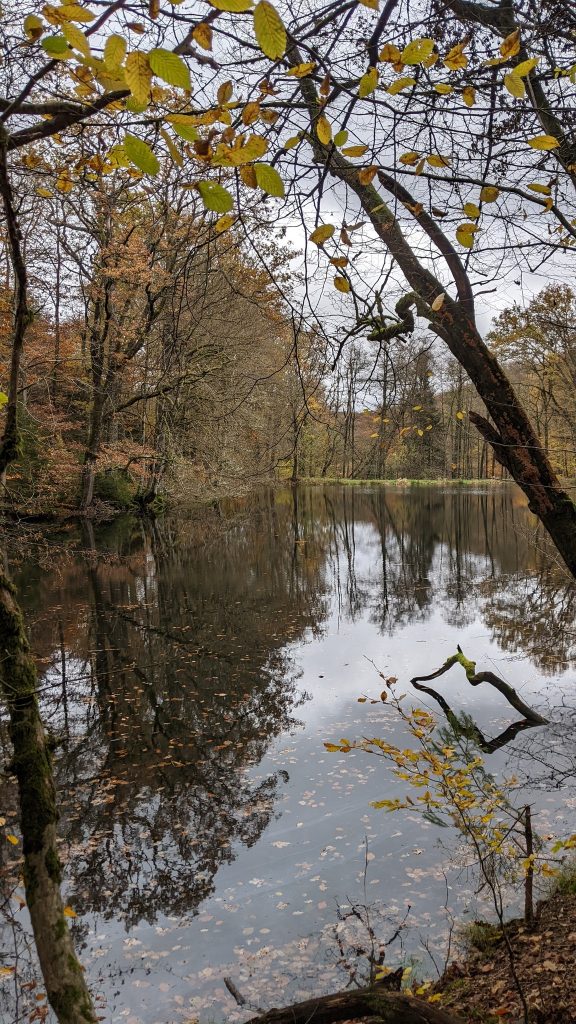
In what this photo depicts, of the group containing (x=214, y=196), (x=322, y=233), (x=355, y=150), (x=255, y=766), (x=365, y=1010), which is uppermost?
(x=355, y=150)

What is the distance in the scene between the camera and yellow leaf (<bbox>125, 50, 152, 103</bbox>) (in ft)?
4.12

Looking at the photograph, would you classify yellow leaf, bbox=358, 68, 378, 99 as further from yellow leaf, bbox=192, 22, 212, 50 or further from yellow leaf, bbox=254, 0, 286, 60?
yellow leaf, bbox=254, 0, 286, 60

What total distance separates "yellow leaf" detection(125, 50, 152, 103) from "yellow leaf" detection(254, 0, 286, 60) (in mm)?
229

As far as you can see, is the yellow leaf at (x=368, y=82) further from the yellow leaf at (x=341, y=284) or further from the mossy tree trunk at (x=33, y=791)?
the mossy tree trunk at (x=33, y=791)

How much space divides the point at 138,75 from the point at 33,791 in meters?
2.18

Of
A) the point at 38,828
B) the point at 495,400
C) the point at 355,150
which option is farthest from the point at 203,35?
the point at 495,400

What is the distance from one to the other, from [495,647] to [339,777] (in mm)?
4865

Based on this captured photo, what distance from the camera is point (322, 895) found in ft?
15.0

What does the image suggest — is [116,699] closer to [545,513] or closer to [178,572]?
[545,513]

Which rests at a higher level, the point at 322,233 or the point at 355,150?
the point at 355,150

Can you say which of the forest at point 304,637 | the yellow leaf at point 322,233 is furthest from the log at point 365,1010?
the yellow leaf at point 322,233

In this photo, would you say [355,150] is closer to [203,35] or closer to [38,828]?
[203,35]

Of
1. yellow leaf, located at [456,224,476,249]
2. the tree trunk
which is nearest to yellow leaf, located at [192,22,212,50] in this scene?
yellow leaf, located at [456,224,476,249]

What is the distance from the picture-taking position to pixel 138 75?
4.15 ft
